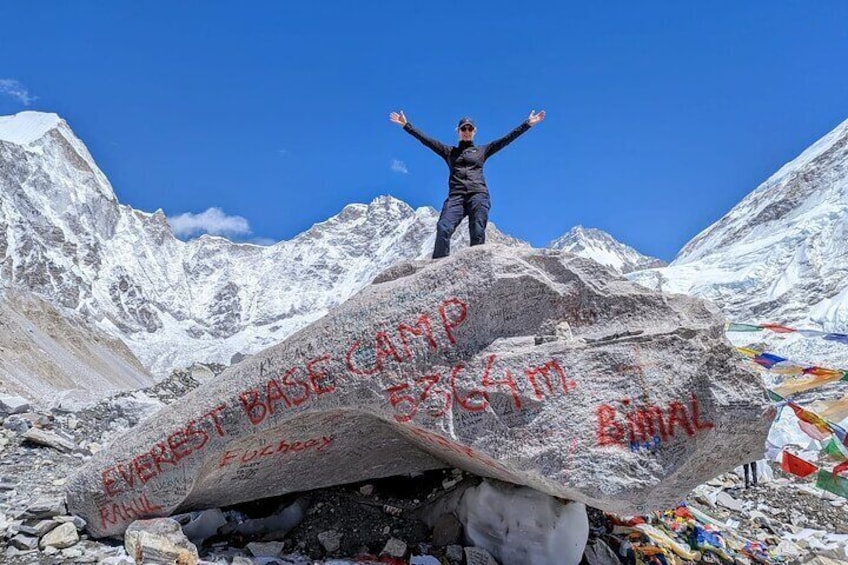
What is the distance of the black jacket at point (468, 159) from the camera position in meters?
7.82

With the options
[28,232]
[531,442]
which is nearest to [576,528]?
[531,442]

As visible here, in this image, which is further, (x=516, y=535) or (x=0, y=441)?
(x=0, y=441)

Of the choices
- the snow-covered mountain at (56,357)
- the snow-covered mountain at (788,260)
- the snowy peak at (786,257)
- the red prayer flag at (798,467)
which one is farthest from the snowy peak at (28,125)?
the red prayer flag at (798,467)

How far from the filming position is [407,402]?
6270mm

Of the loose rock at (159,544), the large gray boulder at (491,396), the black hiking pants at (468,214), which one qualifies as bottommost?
the loose rock at (159,544)

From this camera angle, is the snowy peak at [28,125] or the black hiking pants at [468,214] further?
the snowy peak at [28,125]

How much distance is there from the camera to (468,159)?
7898 millimetres

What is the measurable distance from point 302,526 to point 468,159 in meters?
4.65

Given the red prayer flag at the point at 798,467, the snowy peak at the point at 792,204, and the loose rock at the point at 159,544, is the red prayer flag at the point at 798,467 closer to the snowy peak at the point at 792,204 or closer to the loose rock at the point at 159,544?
the loose rock at the point at 159,544

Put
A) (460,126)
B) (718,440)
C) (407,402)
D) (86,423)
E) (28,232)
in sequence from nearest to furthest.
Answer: (718,440) → (407,402) → (460,126) → (86,423) → (28,232)

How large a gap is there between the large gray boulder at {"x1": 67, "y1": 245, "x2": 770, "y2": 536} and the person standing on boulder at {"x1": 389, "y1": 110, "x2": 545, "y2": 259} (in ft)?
2.57

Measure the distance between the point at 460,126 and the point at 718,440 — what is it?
14.9 feet

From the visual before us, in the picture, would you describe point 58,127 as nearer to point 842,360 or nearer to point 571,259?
point 842,360

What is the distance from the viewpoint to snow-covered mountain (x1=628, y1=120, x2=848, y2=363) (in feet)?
268
